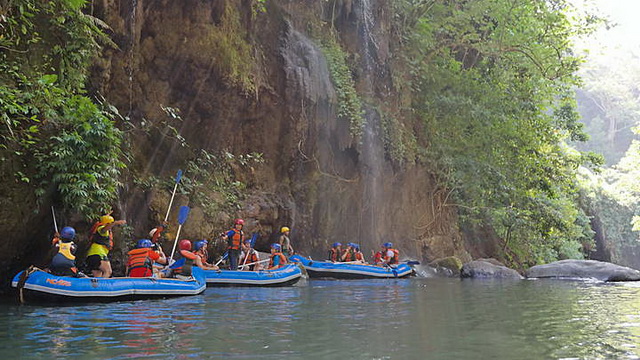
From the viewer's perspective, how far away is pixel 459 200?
27359 millimetres

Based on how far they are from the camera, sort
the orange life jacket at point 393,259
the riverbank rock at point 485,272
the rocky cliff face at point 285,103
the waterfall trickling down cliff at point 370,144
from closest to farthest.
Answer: the rocky cliff face at point 285,103, the orange life jacket at point 393,259, the riverbank rock at point 485,272, the waterfall trickling down cliff at point 370,144

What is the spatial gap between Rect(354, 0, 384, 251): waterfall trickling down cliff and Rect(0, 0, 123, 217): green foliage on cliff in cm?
1277

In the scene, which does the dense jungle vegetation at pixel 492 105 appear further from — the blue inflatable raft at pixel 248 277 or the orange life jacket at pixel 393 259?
the blue inflatable raft at pixel 248 277

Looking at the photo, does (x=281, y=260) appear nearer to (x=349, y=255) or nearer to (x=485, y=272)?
(x=349, y=255)

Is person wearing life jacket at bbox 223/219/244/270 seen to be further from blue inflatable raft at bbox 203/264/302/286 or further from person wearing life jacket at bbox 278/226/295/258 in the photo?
person wearing life jacket at bbox 278/226/295/258

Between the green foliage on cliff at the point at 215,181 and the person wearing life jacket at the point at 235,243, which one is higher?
the green foliage on cliff at the point at 215,181

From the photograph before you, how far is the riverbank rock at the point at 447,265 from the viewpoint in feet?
77.7

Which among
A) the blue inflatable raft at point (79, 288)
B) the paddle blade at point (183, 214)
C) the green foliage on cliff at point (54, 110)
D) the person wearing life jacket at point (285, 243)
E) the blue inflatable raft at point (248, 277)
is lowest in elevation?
the blue inflatable raft at point (79, 288)

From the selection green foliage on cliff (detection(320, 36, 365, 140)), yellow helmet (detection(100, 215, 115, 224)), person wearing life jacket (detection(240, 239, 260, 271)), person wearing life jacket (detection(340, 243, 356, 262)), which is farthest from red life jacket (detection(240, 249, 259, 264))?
green foliage on cliff (detection(320, 36, 365, 140))

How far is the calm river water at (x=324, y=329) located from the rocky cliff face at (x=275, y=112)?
4.71 m

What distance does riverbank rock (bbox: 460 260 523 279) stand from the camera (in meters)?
21.2

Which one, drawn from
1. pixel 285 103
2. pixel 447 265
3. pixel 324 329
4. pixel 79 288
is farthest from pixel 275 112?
pixel 324 329

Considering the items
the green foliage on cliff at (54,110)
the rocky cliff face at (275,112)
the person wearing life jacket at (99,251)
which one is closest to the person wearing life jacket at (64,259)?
the person wearing life jacket at (99,251)

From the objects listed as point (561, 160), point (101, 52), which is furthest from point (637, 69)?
point (101, 52)
